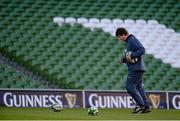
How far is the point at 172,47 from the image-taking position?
2209cm

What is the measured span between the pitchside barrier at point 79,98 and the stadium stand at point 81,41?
1.77 meters

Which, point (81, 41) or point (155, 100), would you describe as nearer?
point (155, 100)

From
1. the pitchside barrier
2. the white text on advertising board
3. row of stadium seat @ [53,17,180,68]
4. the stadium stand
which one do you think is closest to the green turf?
the pitchside barrier

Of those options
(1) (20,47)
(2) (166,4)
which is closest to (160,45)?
(2) (166,4)

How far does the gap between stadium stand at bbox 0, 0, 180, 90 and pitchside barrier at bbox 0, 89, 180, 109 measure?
5.81 ft

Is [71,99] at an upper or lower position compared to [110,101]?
upper

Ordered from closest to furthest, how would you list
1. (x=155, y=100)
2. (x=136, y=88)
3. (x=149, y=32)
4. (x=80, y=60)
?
(x=136, y=88)
(x=155, y=100)
(x=80, y=60)
(x=149, y=32)

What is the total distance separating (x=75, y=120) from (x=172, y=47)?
11.8 metres

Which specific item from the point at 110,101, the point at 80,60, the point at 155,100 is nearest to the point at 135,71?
the point at 110,101

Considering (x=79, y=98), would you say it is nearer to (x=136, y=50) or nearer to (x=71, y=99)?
(x=71, y=99)

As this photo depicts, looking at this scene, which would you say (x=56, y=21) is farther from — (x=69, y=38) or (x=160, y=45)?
(x=160, y=45)

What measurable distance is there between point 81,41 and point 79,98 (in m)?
4.04

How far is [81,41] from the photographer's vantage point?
2086 centimetres

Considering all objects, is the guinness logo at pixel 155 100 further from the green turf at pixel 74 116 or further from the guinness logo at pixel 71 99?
the green turf at pixel 74 116
